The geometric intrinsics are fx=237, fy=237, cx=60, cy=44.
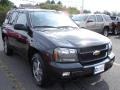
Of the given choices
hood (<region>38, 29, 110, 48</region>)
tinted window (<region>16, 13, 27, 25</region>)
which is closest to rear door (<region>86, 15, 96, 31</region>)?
tinted window (<region>16, 13, 27, 25</region>)

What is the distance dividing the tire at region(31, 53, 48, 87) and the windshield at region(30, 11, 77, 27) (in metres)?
1.00

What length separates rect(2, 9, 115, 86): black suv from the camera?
4582mm

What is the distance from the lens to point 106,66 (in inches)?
200

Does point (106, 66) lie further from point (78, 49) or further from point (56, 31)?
point (56, 31)

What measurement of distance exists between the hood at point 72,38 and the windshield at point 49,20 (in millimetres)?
551

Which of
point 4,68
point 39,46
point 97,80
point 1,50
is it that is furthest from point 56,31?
point 1,50

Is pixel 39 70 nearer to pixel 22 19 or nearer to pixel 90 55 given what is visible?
pixel 90 55

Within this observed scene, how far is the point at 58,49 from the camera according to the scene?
4621 millimetres

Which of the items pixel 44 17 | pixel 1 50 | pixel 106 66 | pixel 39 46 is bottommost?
pixel 1 50

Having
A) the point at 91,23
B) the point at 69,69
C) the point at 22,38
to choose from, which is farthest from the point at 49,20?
the point at 91,23

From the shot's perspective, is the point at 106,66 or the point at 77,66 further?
the point at 106,66

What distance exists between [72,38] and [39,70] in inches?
39.3

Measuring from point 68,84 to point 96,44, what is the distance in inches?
46.0

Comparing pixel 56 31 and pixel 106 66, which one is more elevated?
pixel 56 31
